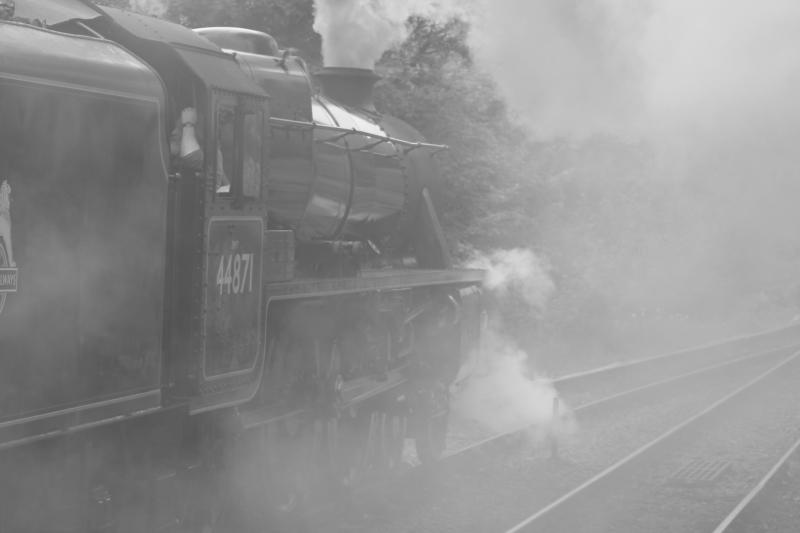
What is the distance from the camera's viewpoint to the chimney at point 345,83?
9.18 m

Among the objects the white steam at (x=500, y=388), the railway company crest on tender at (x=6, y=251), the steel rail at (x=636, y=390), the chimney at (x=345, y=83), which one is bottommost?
the steel rail at (x=636, y=390)

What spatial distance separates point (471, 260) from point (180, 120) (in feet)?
34.2

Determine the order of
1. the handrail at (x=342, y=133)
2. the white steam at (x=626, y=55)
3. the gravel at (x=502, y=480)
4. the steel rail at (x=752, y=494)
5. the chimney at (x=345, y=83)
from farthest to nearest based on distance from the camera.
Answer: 1. the white steam at (x=626, y=55)
2. the chimney at (x=345, y=83)
3. the steel rail at (x=752, y=494)
4. the gravel at (x=502, y=480)
5. the handrail at (x=342, y=133)

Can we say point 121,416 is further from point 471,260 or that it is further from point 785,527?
point 471,260

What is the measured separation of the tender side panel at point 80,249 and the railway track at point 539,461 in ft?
10.8

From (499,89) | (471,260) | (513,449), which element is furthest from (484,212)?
(513,449)

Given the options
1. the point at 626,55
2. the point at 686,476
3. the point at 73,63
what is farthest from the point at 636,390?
the point at 73,63

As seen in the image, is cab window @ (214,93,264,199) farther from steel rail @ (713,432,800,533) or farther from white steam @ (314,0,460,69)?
steel rail @ (713,432,800,533)

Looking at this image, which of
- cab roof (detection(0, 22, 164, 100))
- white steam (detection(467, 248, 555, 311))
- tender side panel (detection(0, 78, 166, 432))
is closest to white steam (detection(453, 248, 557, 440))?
white steam (detection(467, 248, 555, 311))

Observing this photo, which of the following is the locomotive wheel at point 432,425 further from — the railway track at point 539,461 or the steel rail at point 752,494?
the steel rail at point 752,494

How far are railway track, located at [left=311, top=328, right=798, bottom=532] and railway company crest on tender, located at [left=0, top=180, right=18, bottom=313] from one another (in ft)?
13.4

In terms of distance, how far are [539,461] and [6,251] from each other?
759 centimetres

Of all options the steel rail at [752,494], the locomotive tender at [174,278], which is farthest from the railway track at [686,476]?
the locomotive tender at [174,278]

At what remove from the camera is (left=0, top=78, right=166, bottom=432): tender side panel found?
13.7 ft
